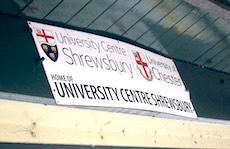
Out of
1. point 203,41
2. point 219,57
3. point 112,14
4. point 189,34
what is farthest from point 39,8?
point 219,57

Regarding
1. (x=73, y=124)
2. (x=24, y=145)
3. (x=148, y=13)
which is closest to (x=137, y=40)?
(x=148, y=13)

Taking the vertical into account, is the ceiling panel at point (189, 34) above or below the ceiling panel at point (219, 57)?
above

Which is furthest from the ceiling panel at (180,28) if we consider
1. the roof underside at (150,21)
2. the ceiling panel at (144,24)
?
the ceiling panel at (144,24)

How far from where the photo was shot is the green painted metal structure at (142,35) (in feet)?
7.76

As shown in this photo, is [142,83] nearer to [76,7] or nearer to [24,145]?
[76,7]

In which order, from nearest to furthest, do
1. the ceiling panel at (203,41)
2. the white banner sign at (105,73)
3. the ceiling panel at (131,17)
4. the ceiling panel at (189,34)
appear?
the white banner sign at (105,73)
the ceiling panel at (131,17)
the ceiling panel at (189,34)
the ceiling panel at (203,41)

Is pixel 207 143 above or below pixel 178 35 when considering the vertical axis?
below

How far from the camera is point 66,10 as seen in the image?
262 cm

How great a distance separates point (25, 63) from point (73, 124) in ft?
2.10

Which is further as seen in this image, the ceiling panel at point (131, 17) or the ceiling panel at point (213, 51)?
the ceiling panel at point (213, 51)

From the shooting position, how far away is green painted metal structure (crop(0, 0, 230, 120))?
2.37 meters

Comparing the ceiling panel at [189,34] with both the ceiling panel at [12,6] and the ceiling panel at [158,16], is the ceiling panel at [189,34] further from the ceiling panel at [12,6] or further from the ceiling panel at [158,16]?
the ceiling panel at [12,6]

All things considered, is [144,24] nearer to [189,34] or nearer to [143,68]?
[143,68]

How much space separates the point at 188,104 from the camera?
3.55 m
